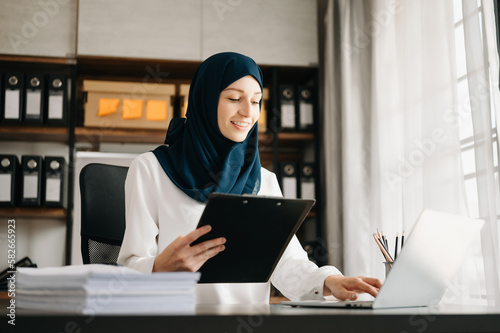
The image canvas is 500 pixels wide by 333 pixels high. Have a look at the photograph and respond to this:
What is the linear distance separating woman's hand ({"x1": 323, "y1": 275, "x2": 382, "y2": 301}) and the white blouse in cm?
13

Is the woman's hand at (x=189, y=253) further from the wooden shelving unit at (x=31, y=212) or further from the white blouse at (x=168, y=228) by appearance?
the wooden shelving unit at (x=31, y=212)

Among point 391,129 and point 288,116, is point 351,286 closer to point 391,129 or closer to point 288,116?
point 391,129

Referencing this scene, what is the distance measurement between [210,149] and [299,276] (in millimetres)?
464

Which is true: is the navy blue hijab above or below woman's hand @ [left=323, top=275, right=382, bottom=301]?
above

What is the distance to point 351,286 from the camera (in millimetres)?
1147

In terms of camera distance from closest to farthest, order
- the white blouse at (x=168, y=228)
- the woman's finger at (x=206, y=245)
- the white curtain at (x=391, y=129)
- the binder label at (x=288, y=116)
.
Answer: the woman's finger at (x=206, y=245) → the white blouse at (x=168, y=228) → the white curtain at (x=391, y=129) → the binder label at (x=288, y=116)

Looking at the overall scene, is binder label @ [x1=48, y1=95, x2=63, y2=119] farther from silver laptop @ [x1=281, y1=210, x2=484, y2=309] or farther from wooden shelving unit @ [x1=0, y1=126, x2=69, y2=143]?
silver laptop @ [x1=281, y1=210, x2=484, y2=309]

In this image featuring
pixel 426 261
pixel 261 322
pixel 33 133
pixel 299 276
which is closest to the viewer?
pixel 261 322

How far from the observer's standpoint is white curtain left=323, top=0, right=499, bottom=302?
1933 millimetres

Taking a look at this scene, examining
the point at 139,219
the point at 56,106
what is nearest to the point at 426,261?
the point at 139,219

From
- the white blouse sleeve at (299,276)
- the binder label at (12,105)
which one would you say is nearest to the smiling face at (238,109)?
the white blouse sleeve at (299,276)

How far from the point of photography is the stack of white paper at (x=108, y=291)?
652 millimetres

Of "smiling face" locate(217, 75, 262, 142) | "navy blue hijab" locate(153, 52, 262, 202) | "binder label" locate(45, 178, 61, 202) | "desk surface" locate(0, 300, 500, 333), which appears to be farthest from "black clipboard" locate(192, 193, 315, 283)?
"binder label" locate(45, 178, 61, 202)

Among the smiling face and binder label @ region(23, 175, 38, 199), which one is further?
binder label @ region(23, 175, 38, 199)
